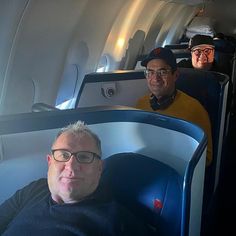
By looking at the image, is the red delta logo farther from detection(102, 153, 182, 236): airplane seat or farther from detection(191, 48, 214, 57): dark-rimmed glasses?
detection(191, 48, 214, 57): dark-rimmed glasses

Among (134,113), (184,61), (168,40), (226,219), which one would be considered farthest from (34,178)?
(168,40)

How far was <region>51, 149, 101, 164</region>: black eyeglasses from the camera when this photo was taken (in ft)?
4.57

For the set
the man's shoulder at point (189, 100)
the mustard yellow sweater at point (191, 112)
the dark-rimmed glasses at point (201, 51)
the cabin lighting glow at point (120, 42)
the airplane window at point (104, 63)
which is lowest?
the mustard yellow sweater at point (191, 112)

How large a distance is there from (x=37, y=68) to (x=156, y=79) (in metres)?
0.84

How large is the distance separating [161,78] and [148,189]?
0.97 m

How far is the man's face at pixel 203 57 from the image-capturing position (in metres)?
3.24

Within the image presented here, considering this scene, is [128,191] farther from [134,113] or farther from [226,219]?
[226,219]

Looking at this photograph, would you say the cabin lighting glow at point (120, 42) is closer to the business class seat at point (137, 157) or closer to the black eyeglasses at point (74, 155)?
the business class seat at point (137, 157)

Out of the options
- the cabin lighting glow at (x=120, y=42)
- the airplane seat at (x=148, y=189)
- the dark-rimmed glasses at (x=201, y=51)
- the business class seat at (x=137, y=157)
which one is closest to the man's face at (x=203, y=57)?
the dark-rimmed glasses at (x=201, y=51)

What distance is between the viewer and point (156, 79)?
2.32 metres

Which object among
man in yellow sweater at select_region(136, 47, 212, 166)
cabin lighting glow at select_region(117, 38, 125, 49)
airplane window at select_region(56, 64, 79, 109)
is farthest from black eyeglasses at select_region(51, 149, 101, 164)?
cabin lighting glow at select_region(117, 38, 125, 49)

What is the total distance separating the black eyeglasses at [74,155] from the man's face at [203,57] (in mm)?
2103

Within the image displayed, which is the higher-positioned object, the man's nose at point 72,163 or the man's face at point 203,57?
the man's face at point 203,57

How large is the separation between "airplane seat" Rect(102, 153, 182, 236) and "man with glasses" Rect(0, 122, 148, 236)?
0.11m
